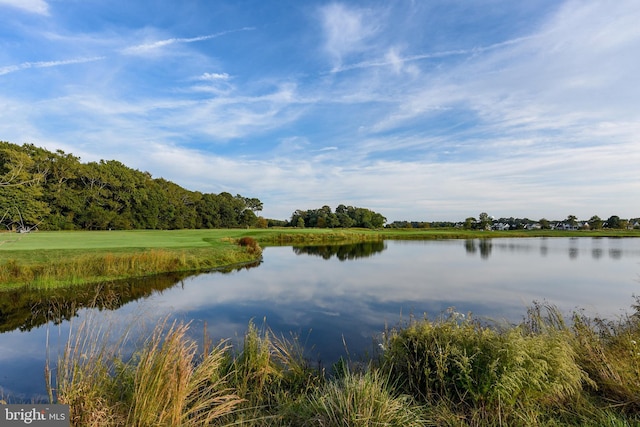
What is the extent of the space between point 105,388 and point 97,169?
74623 mm

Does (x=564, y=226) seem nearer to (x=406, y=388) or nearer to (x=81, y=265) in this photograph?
(x=406, y=388)

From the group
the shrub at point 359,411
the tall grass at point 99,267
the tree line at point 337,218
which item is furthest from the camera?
the tree line at point 337,218

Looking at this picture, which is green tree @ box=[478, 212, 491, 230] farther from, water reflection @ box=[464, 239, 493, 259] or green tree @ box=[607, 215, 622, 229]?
water reflection @ box=[464, 239, 493, 259]

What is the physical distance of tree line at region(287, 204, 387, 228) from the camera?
10938 centimetres

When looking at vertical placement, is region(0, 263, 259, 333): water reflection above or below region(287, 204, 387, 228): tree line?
below

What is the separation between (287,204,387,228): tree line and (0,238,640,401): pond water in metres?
84.3

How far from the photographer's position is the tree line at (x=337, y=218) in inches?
4306

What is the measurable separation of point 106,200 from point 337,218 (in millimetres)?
66547

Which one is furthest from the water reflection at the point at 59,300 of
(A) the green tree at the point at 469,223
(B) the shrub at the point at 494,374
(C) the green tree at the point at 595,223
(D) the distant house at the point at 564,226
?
(D) the distant house at the point at 564,226

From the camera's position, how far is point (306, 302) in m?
13.9

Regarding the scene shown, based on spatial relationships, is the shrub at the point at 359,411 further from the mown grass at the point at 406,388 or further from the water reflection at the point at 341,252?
the water reflection at the point at 341,252

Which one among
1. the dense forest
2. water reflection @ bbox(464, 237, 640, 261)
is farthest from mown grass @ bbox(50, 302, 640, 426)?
the dense forest
